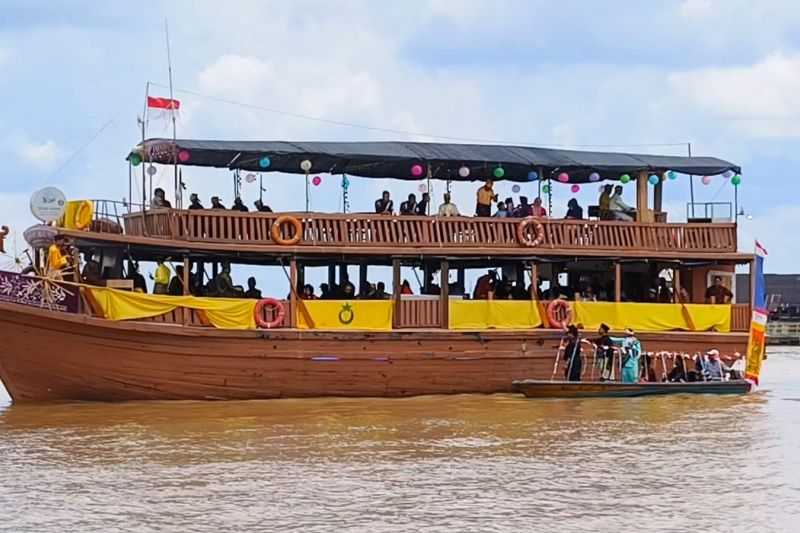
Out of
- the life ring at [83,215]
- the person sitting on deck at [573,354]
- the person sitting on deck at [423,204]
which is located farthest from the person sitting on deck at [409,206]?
the life ring at [83,215]

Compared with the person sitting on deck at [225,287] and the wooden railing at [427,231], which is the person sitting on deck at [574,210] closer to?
the wooden railing at [427,231]

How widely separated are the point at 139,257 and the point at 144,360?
271 centimetres

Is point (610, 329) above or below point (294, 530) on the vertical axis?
above

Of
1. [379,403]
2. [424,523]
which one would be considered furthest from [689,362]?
[424,523]

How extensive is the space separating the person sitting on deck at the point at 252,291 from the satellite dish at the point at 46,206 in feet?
11.4

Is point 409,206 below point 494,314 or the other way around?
the other way around

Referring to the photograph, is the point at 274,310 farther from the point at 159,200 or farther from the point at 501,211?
the point at 501,211

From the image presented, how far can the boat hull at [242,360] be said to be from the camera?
20516 millimetres

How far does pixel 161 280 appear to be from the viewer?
2195 centimetres

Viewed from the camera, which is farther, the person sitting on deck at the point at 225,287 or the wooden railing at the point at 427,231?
the person sitting on deck at the point at 225,287

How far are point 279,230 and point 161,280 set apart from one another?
2.14m

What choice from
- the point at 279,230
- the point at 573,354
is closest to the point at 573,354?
the point at 573,354

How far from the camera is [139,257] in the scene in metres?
22.9

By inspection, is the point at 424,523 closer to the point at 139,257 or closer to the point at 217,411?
the point at 217,411
